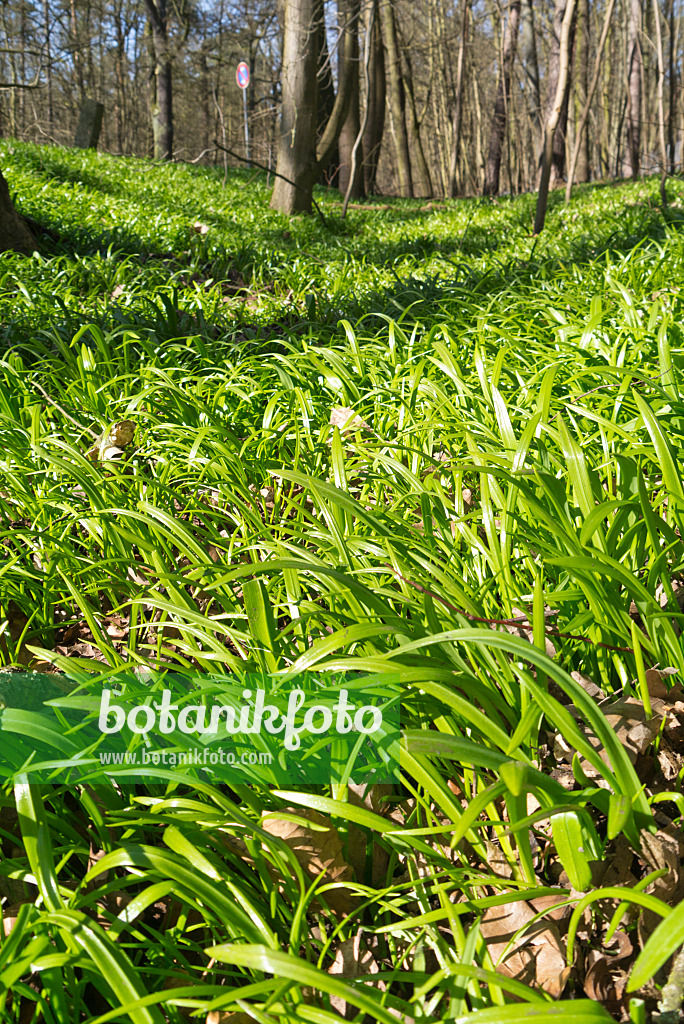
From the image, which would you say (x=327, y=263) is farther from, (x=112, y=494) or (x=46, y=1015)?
(x=46, y=1015)

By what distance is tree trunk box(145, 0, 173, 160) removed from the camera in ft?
55.1

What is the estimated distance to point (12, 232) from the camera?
15.5 ft

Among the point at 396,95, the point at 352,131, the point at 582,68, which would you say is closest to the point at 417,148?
the point at 396,95

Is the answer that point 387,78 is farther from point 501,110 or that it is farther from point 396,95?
point 501,110

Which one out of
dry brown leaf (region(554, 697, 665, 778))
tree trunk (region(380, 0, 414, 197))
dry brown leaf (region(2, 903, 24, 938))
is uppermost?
tree trunk (region(380, 0, 414, 197))

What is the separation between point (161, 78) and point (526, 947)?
1990 centimetres

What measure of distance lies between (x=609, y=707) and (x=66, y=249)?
5.05m

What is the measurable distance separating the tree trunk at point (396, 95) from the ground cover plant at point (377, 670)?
1402cm

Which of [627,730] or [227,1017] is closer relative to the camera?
[227,1017]

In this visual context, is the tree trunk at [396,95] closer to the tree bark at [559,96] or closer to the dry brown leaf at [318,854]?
the tree bark at [559,96]

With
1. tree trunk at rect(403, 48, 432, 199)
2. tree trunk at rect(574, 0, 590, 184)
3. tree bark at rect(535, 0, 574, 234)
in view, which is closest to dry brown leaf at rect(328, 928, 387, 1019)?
tree bark at rect(535, 0, 574, 234)

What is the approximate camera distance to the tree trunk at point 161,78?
55.1 feet

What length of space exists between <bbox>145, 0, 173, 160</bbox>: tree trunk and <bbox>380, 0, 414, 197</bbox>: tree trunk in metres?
5.42

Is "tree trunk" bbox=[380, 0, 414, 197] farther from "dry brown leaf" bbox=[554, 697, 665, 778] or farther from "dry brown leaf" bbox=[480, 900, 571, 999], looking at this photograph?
"dry brown leaf" bbox=[480, 900, 571, 999]
